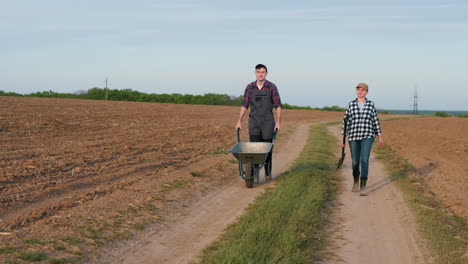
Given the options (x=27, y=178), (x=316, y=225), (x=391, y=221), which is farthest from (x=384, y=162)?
(x=27, y=178)

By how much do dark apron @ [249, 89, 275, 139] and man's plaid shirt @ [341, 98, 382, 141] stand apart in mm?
1425

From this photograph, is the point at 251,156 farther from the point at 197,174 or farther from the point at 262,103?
the point at 197,174

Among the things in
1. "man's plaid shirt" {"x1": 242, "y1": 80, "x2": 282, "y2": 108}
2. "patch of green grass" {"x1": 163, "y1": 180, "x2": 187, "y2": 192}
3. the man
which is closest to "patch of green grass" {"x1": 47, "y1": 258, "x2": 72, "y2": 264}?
"patch of green grass" {"x1": 163, "y1": 180, "x2": 187, "y2": 192}

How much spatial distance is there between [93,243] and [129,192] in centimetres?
258

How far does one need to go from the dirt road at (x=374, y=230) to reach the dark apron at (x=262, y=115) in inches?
68.2

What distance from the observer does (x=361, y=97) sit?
819 cm

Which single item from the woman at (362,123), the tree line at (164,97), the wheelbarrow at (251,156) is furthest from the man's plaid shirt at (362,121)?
the tree line at (164,97)

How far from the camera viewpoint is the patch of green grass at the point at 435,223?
5387 millimetres

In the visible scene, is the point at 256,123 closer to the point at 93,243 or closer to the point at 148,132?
the point at 93,243

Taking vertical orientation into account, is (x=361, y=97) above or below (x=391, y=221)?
above

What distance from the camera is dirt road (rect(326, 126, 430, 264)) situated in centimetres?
529

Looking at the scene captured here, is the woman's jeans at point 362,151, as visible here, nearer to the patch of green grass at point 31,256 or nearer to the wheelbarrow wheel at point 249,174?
the wheelbarrow wheel at point 249,174

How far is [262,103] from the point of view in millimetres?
8820

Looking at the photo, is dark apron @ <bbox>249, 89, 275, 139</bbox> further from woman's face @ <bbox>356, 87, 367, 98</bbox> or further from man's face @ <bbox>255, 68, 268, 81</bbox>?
woman's face @ <bbox>356, 87, 367, 98</bbox>
